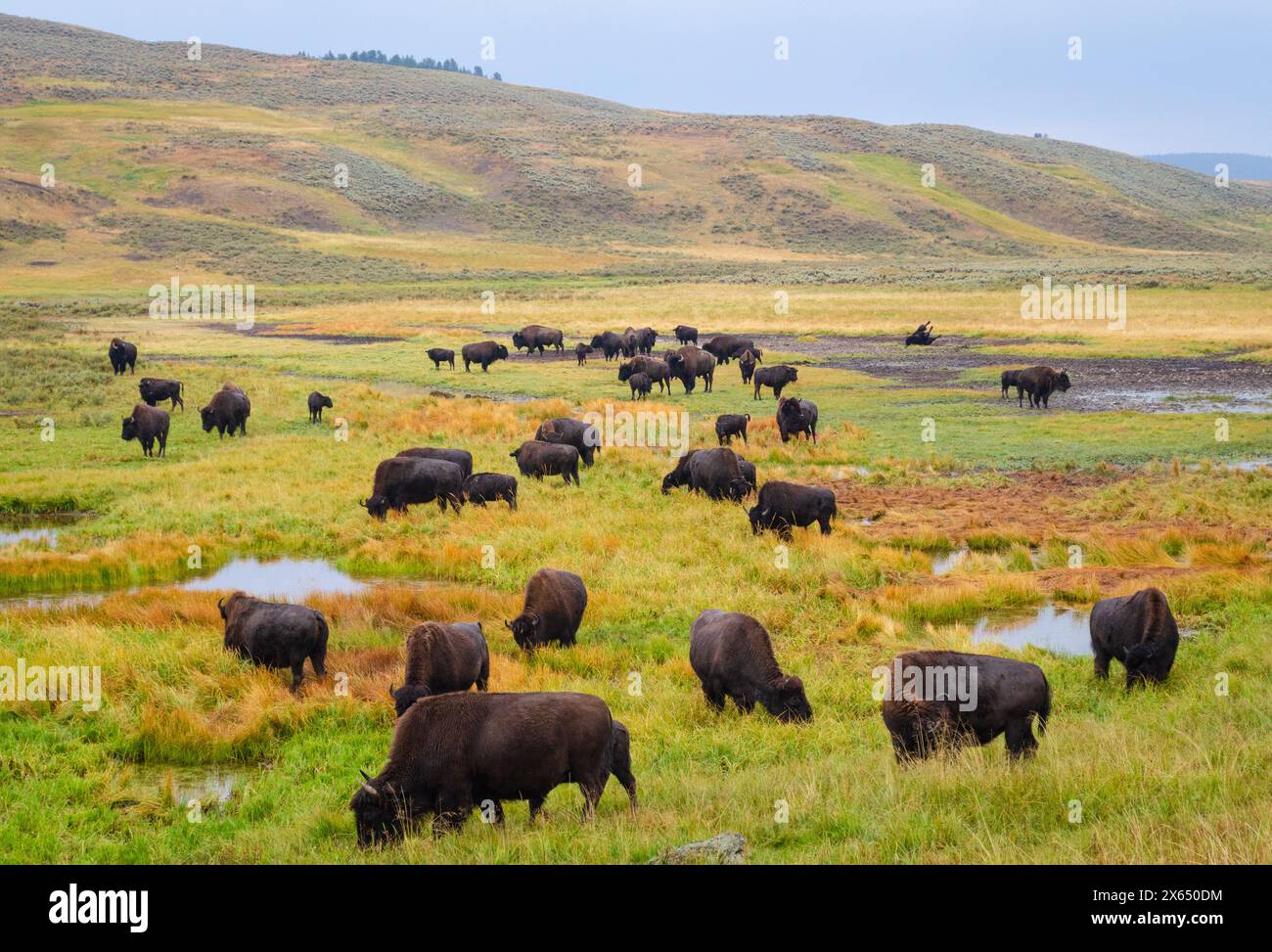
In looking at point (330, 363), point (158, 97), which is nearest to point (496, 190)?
point (158, 97)

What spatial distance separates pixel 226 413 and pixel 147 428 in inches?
117

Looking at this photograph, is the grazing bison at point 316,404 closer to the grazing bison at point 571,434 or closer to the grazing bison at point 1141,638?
the grazing bison at point 571,434

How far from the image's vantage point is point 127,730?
1141 cm

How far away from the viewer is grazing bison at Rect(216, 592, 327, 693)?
12.8m

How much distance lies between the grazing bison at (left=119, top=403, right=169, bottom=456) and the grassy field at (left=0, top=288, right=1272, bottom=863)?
2.23 ft

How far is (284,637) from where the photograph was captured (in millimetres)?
12852

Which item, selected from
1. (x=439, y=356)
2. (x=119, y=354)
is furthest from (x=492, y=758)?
(x=439, y=356)

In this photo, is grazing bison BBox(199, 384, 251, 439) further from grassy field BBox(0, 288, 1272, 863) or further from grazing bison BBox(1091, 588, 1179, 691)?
grazing bison BBox(1091, 588, 1179, 691)

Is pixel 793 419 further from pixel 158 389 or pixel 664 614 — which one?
pixel 158 389

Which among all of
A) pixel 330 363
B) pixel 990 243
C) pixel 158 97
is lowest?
pixel 330 363

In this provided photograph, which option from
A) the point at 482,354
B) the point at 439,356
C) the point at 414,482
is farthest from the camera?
the point at 439,356

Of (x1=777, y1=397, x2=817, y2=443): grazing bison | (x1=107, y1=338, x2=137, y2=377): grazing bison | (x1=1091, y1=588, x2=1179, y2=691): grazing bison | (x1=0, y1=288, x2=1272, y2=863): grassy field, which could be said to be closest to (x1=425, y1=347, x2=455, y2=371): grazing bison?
(x1=0, y1=288, x2=1272, y2=863): grassy field

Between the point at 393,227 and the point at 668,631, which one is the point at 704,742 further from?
the point at 393,227

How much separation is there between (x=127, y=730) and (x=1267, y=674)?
466 inches
